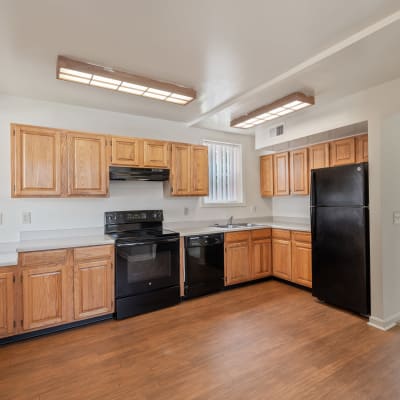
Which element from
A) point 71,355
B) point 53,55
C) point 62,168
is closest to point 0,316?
point 71,355

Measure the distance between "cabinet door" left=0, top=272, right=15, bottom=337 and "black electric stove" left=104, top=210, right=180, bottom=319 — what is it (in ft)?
3.21

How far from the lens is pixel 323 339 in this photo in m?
2.53

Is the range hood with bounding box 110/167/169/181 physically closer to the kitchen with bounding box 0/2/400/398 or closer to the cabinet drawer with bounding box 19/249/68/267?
the kitchen with bounding box 0/2/400/398

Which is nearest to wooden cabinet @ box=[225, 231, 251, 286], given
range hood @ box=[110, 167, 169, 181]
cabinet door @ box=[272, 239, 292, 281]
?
cabinet door @ box=[272, 239, 292, 281]

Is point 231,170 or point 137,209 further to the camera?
point 231,170

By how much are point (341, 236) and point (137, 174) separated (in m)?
2.61

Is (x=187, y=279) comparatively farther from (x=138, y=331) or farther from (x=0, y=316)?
(x=0, y=316)

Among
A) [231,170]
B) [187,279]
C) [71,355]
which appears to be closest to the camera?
[71,355]

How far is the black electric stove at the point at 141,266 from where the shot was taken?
3039 millimetres

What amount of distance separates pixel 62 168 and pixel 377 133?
3.47 meters

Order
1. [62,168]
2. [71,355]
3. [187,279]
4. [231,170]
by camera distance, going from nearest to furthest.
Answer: [71,355] → [62,168] → [187,279] → [231,170]

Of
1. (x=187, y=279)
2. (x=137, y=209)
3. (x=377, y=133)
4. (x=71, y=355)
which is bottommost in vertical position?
(x=71, y=355)

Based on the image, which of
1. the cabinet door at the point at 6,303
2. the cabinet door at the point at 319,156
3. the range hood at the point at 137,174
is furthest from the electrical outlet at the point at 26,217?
the cabinet door at the point at 319,156

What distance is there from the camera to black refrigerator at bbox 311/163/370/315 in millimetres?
2885
